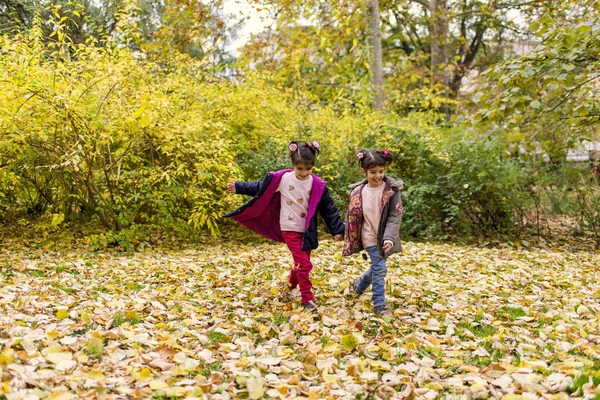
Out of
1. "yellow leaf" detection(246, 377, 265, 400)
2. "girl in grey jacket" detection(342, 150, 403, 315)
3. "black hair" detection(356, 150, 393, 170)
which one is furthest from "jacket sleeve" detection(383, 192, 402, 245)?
"yellow leaf" detection(246, 377, 265, 400)

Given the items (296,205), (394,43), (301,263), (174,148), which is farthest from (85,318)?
(394,43)

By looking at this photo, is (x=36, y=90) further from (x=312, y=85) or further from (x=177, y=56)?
(x=312, y=85)

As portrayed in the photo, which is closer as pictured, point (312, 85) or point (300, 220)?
point (300, 220)

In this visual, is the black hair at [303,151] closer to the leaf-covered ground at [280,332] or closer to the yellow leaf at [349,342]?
the leaf-covered ground at [280,332]

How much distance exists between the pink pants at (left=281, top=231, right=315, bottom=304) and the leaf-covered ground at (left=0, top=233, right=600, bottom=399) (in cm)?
19

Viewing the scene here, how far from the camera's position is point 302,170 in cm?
445

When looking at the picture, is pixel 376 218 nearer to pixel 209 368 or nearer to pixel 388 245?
pixel 388 245

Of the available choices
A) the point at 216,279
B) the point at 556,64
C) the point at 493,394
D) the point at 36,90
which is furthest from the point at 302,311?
the point at 556,64

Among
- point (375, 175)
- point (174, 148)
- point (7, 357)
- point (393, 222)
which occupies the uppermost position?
point (174, 148)

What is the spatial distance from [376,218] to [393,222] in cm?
16

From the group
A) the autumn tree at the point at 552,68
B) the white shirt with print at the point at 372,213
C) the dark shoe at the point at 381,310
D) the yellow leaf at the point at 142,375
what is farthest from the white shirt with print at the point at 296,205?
the autumn tree at the point at 552,68

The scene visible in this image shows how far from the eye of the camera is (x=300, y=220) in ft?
14.9

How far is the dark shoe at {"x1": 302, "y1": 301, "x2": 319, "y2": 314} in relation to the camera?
14.7 feet

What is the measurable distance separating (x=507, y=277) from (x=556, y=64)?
8.57 ft
